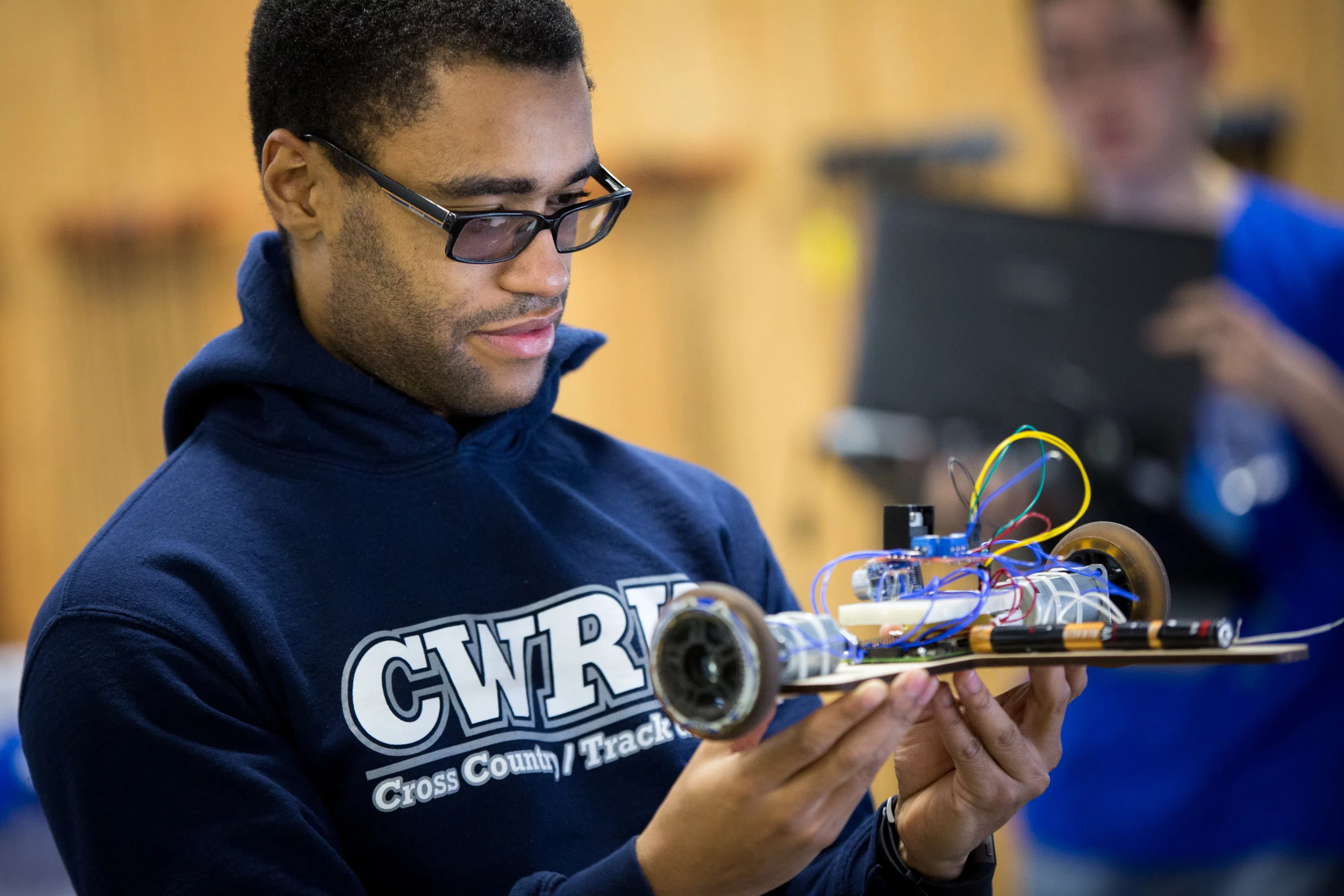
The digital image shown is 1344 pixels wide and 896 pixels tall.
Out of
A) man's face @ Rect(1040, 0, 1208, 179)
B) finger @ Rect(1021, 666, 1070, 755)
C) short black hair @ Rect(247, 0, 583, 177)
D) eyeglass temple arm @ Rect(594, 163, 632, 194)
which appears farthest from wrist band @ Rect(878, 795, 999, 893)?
man's face @ Rect(1040, 0, 1208, 179)

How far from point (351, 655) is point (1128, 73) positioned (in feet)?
6.43

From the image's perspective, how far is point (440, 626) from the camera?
105 centimetres

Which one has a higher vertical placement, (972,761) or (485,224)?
(485,224)

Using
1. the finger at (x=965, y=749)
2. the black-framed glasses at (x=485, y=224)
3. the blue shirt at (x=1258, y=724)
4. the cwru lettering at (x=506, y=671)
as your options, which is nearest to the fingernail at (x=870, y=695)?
the finger at (x=965, y=749)

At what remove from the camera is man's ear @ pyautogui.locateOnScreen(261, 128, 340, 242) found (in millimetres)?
1093

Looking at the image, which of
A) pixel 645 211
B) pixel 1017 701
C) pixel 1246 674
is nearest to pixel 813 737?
pixel 1017 701

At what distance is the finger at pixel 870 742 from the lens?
0.81m

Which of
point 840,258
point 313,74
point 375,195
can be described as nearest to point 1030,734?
point 375,195

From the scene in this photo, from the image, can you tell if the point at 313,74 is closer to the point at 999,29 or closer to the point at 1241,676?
the point at 1241,676

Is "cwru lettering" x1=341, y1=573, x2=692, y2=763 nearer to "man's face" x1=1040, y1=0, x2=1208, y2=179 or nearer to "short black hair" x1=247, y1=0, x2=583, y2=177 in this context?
"short black hair" x1=247, y1=0, x2=583, y2=177

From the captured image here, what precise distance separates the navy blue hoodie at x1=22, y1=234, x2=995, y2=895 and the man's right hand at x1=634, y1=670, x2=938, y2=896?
0.06 m

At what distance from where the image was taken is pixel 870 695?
2.60 ft

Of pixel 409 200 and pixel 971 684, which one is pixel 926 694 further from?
pixel 409 200

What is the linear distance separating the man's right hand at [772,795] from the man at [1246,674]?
148 centimetres
